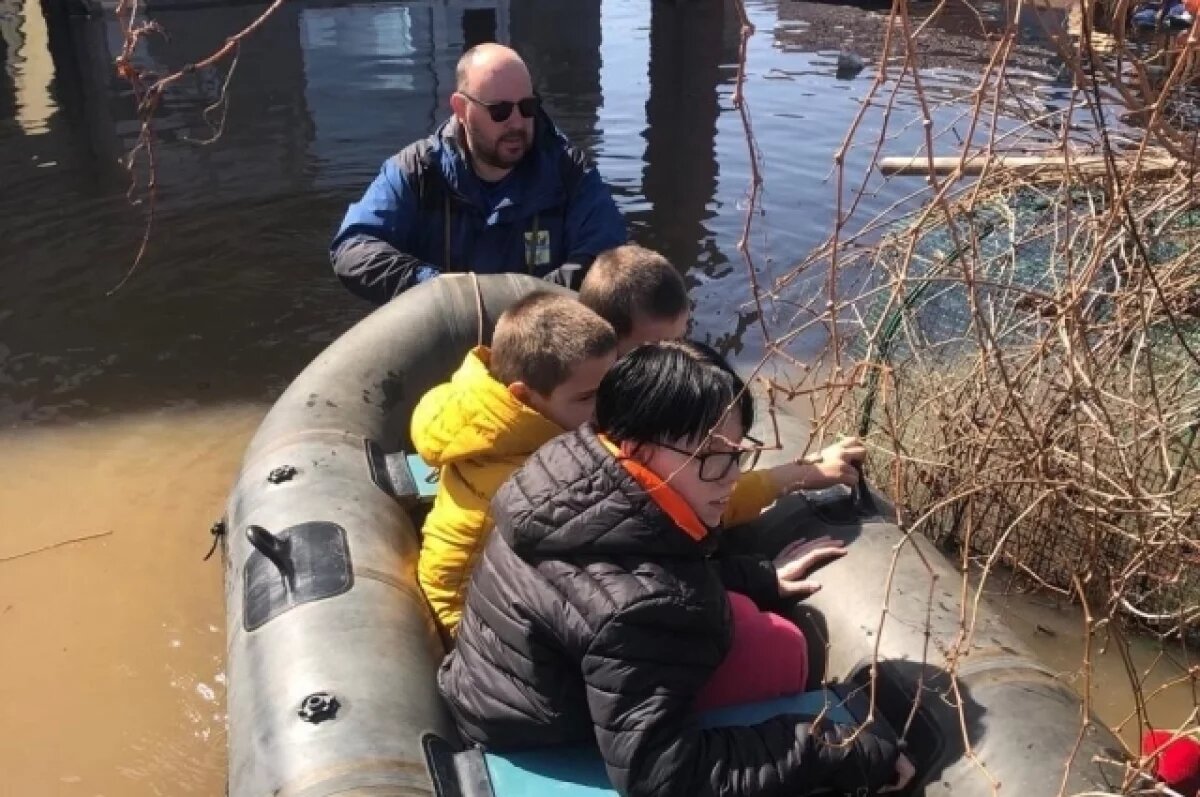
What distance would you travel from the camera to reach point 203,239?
7434 millimetres

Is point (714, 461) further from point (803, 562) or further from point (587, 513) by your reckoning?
point (803, 562)

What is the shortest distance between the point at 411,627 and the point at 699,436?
38.1 inches

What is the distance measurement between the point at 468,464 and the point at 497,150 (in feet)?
5.90

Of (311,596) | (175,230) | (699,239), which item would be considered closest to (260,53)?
(175,230)

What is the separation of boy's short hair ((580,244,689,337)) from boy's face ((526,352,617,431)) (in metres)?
0.49

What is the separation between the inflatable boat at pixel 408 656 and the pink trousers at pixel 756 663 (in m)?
0.05

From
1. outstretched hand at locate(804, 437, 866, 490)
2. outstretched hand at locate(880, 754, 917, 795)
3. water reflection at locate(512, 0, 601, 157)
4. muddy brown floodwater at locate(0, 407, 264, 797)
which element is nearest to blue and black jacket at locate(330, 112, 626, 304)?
muddy brown floodwater at locate(0, 407, 264, 797)

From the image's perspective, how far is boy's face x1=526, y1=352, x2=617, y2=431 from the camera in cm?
247

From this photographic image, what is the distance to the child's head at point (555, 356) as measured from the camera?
96.5 inches

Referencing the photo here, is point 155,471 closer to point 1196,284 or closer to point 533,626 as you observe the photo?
point 533,626

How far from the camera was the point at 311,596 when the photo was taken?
106 inches

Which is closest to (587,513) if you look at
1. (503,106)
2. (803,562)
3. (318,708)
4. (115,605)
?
(318,708)

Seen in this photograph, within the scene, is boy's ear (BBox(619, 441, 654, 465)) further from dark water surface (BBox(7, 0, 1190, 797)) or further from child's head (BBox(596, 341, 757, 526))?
dark water surface (BBox(7, 0, 1190, 797))

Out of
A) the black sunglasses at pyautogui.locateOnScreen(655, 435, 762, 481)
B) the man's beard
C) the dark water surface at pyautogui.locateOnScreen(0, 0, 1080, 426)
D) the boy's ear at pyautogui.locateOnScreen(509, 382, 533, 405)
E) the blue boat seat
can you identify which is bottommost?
the dark water surface at pyautogui.locateOnScreen(0, 0, 1080, 426)
